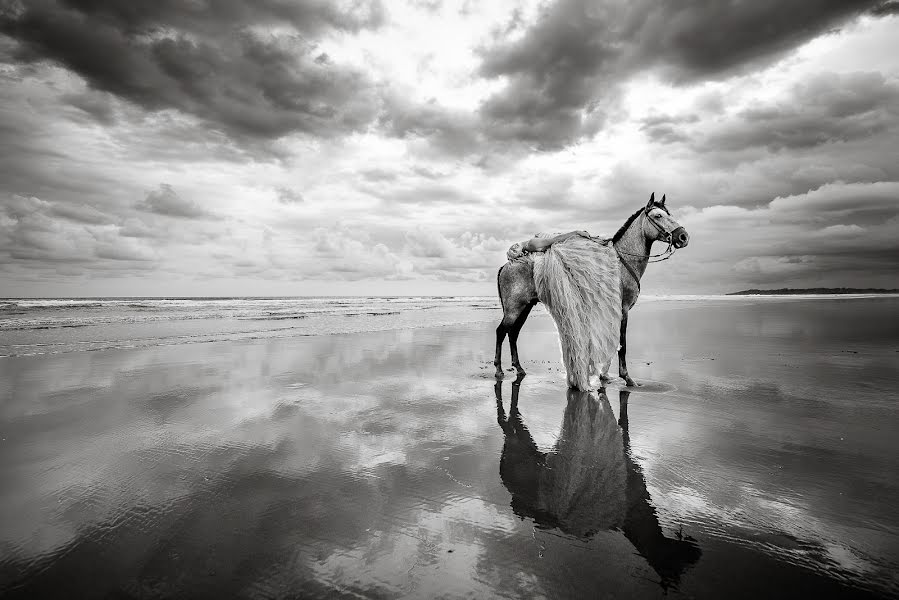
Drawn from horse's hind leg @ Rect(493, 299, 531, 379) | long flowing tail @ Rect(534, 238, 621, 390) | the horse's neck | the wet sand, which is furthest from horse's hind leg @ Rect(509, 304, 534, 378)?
the horse's neck

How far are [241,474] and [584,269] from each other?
5.54 m

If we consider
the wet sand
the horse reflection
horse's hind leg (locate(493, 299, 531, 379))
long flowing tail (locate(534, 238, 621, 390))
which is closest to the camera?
the wet sand

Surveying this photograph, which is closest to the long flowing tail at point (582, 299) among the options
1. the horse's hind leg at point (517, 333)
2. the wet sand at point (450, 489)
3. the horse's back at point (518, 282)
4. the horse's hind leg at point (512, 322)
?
the horse's back at point (518, 282)

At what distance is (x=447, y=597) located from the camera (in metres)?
2.10

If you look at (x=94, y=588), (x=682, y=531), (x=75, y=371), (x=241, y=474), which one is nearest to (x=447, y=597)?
(x=682, y=531)

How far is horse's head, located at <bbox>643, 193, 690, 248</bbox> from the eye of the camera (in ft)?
23.2

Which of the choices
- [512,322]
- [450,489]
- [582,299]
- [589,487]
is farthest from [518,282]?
[450,489]

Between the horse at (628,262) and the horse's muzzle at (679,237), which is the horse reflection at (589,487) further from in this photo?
the horse's muzzle at (679,237)

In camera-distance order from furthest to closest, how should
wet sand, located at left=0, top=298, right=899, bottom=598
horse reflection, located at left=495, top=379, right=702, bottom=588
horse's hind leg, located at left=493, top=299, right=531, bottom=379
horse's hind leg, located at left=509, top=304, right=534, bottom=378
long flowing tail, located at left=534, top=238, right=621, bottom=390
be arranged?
horse's hind leg, located at left=509, top=304, right=534, bottom=378 < horse's hind leg, located at left=493, top=299, right=531, bottom=379 < long flowing tail, located at left=534, top=238, right=621, bottom=390 < horse reflection, located at left=495, top=379, right=702, bottom=588 < wet sand, located at left=0, top=298, right=899, bottom=598

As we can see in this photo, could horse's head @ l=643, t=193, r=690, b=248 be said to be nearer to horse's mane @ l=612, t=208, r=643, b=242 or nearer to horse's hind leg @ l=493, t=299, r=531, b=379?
horse's mane @ l=612, t=208, r=643, b=242

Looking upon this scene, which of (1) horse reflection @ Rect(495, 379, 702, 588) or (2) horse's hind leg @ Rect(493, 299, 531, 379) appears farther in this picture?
(2) horse's hind leg @ Rect(493, 299, 531, 379)

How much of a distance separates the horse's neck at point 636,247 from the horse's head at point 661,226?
10 cm

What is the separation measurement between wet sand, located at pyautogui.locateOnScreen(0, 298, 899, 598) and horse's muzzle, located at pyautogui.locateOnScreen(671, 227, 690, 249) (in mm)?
2462

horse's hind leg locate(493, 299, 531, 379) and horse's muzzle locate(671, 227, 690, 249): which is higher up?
horse's muzzle locate(671, 227, 690, 249)
